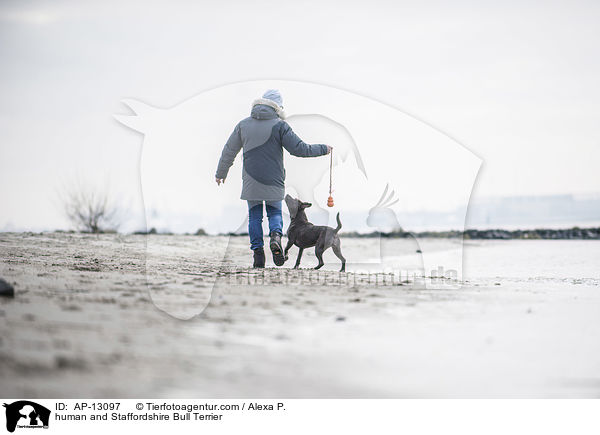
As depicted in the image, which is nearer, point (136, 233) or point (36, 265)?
point (36, 265)

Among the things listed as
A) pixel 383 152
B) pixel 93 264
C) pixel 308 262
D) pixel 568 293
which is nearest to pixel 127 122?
pixel 93 264

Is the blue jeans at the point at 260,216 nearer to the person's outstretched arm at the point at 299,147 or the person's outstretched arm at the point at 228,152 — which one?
the person's outstretched arm at the point at 228,152

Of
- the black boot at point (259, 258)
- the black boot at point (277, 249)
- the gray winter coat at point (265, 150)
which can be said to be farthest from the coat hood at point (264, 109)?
the black boot at point (259, 258)

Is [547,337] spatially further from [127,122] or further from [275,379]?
[127,122]

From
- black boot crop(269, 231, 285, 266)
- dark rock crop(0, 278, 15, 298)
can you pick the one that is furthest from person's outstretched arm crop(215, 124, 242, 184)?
dark rock crop(0, 278, 15, 298)

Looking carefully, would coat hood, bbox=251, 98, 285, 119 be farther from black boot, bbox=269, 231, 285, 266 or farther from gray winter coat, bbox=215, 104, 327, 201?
Result: black boot, bbox=269, 231, 285, 266

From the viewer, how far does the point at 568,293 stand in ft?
15.7
